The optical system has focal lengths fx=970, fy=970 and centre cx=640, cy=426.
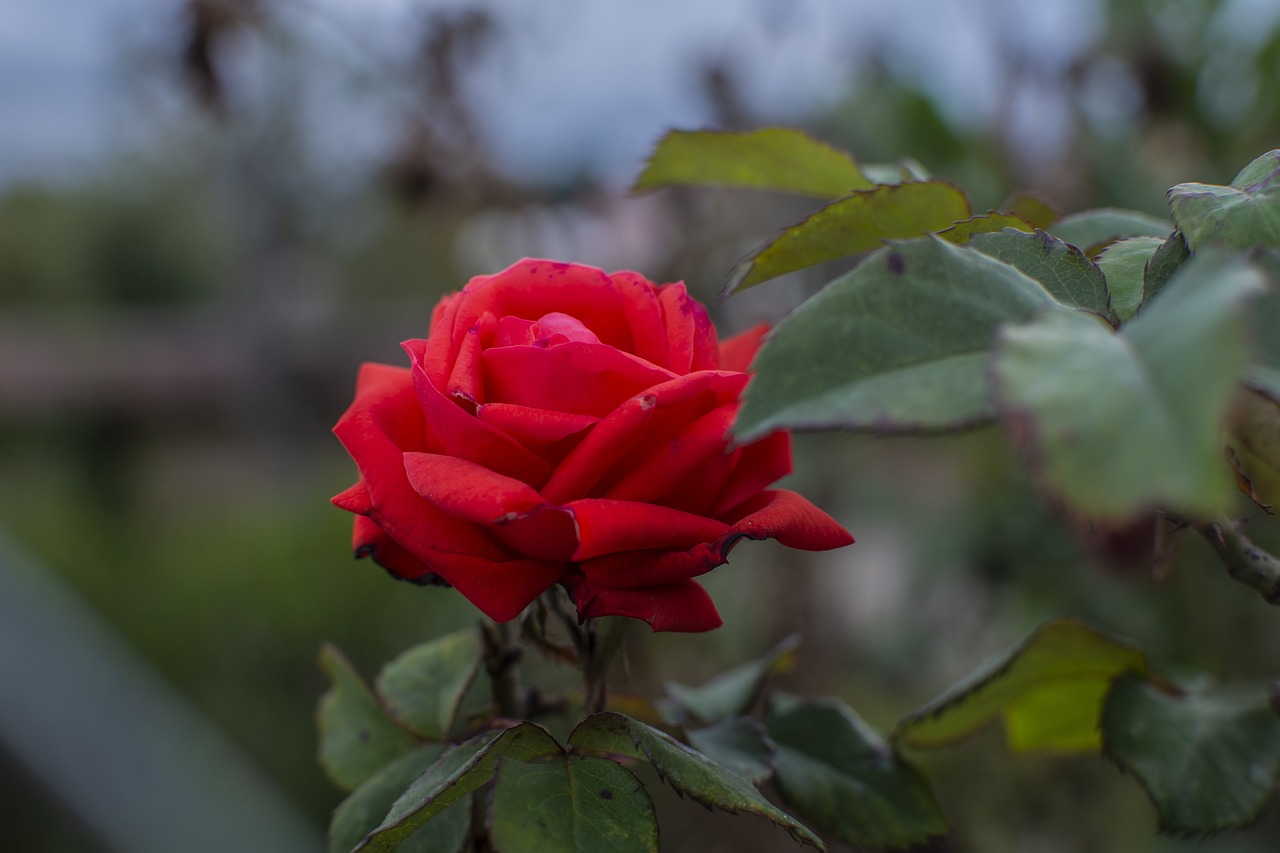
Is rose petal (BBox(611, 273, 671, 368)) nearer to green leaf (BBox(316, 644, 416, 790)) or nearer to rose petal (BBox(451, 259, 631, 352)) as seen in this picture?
rose petal (BBox(451, 259, 631, 352))

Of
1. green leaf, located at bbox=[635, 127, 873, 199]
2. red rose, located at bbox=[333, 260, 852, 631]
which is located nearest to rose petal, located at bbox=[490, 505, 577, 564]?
red rose, located at bbox=[333, 260, 852, 631]

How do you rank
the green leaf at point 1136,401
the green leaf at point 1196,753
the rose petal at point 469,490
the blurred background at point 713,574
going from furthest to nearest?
the blurred background at point 713,574 → the green leaf at point 1196,753 → the rose petal at point 469,490 → the green leaf at point 1136,401

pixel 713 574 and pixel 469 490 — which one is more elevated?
pixel 469 490

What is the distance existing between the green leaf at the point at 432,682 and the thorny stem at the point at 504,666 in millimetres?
20

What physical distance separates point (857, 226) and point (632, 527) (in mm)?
154

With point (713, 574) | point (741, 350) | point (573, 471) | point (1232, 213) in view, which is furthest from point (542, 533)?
point (713, 574)

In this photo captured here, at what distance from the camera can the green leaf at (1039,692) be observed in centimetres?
43

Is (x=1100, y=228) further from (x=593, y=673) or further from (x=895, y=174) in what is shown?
(x=593, y=673)

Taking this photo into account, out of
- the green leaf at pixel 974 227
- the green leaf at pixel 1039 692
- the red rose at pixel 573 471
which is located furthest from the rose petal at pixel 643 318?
the green leaf at pixel 1039 692

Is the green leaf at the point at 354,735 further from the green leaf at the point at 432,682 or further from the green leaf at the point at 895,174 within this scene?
the green leaf at the point at 895,174

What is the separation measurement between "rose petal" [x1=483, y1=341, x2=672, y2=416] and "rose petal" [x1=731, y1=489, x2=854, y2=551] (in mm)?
54

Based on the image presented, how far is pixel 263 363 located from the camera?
885 cm

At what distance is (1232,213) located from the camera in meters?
Result: 0.28

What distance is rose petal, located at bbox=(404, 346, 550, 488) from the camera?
1.00 feet
